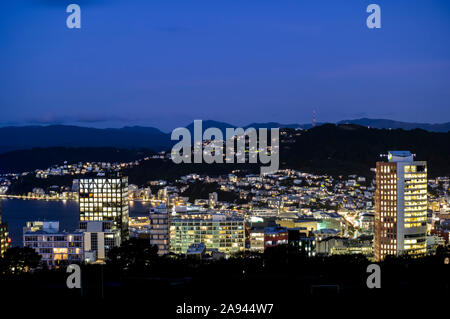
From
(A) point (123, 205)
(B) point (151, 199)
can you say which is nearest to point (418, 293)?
(A) point (123, 205)

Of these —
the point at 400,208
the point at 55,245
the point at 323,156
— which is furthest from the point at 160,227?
the point at 323,156

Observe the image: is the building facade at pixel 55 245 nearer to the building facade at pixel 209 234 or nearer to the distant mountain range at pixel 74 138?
the building facade at pixel 209 234

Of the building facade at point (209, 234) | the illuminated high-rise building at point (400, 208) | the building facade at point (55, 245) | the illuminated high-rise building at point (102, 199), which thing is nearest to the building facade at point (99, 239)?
the building facade at point (55, 245)

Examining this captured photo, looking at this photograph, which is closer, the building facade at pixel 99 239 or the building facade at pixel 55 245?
the building facade at pixel 55 245

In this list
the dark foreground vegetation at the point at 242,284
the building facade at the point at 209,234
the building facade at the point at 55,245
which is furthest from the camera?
the building facade at the point at 209,234

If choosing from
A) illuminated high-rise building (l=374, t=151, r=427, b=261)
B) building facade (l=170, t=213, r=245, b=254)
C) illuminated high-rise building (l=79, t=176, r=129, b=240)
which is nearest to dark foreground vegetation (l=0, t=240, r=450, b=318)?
illuminated high-rise building (l=374, t=151, r=427, b=261)

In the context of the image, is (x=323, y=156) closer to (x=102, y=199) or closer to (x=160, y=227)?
(x=102, y=199)

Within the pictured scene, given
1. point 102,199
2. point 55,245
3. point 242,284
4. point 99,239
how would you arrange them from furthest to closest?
point 102,199
point 99,239
point 55,245
point 242,284
